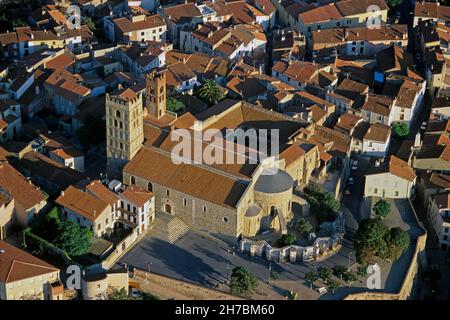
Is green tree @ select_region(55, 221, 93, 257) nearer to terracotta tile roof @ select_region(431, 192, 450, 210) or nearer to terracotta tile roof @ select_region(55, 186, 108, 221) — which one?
terracotta tile roof @ select_region(55, 186, 108, 221)

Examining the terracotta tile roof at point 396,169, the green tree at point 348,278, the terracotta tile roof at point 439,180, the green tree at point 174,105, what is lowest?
the green tree at point 348,278

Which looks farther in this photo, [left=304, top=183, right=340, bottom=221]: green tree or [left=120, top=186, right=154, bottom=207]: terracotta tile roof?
[left=304, top=183, right=340, bottom=221]: green tree

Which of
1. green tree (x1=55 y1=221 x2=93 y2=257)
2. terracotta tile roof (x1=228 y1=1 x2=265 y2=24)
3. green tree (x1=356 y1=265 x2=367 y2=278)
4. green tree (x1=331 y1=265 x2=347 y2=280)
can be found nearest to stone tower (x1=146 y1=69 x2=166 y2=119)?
green tree (x1=55 y1=221 x2=93 y2=257)

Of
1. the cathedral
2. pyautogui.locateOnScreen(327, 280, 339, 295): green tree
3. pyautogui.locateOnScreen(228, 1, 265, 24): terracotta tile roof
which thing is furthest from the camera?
pyautogui.locateOnScreen(228, 1, 265, 24): terracotta tile roof

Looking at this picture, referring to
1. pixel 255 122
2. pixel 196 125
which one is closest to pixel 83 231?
pixel 196 125

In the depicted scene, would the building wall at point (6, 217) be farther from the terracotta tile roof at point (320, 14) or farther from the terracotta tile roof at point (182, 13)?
the terracotta tile roof at point (320, 14)

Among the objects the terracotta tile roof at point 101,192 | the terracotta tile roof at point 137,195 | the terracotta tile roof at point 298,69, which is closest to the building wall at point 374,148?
the terracotta tile roof at point 298,69

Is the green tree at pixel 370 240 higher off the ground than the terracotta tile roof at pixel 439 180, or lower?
higher
